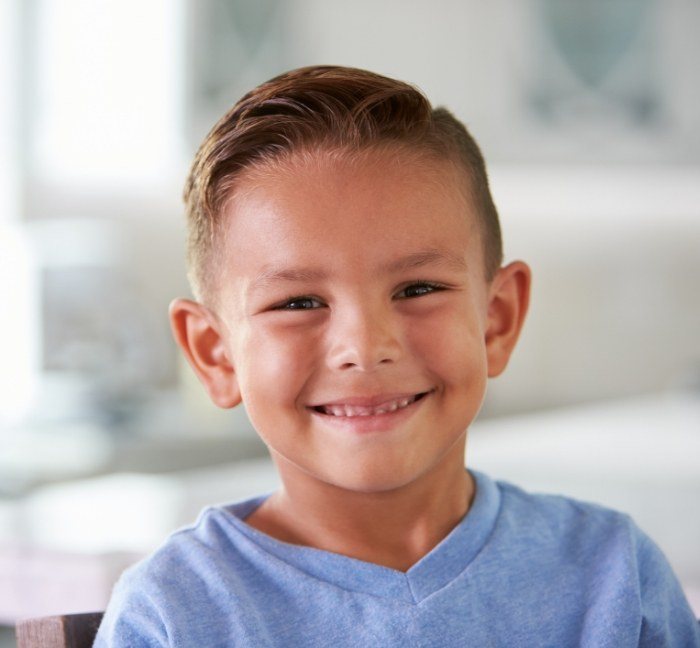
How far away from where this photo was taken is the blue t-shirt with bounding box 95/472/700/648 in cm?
83

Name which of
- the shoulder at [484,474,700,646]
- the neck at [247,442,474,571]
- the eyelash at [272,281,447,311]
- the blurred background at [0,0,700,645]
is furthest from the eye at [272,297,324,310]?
the blurred background at [0,0,700,645]

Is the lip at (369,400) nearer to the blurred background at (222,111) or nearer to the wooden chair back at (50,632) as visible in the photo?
the wooden chair back at (50,632)

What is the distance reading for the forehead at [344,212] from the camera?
82 centimetres

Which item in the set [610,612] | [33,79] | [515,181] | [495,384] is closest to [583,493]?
[610,612]

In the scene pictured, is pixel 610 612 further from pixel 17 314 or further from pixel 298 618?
pixel 17 314

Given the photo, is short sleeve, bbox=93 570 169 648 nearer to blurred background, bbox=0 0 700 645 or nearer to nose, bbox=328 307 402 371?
nose, bbox=328 307 402 371

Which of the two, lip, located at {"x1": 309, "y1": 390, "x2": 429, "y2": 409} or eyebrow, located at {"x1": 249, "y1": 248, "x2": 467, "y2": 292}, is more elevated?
eyebrow, located at {"x1": 249, "y1": 248, "x2": 467, "y2": 292}

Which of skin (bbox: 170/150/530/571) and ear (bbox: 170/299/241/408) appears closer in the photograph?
skin (bbox: 170/150/530/571)

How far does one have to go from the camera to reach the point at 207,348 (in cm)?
95

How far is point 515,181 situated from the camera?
3281mm

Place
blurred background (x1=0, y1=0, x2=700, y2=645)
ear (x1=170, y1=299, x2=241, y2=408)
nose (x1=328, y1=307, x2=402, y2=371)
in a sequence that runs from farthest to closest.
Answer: blurred background (x1=0, y1=0, x2=700, y2=645) → ear (x1=170, y1=299, x2=241, y2=408) → nose (x1=328, y1=307, x2=402, y2=371)

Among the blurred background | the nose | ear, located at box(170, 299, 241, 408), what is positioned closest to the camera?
the nose

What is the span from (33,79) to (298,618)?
2876mm

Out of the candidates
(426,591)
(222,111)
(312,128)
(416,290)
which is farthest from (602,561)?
(222,111)
